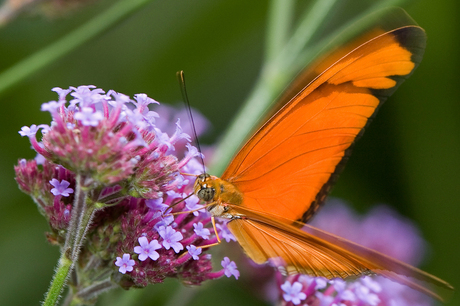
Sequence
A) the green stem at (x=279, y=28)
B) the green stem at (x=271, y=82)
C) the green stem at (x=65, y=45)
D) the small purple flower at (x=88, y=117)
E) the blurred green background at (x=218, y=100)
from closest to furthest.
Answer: the small purple flower at (x=88, y=117)
the green stem at (x=65, y=45)
the green stem at (x=271, y=82)
the green stem at (x=279, y=28)
the blurred green background at (x=218, y=100)

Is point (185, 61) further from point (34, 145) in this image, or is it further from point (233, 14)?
point (34, 145)

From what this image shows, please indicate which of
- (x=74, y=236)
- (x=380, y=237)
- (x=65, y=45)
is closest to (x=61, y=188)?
(x=74, y=236)

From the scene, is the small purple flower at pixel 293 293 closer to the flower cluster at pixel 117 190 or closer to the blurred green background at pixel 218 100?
the flower cluster at pixel 117 190

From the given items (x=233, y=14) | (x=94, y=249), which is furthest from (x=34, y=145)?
(x=233, y=14)

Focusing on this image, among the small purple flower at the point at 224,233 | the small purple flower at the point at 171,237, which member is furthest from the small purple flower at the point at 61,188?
the small purple flower at the point at 224,233

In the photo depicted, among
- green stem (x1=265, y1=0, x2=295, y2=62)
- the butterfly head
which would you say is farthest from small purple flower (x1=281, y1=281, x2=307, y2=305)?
→ green stem (x1=265, y1=0, x2=295, y2=62)

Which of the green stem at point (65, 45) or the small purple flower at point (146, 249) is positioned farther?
the green stem at point (65, 45)

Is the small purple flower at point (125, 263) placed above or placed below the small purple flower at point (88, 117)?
below
